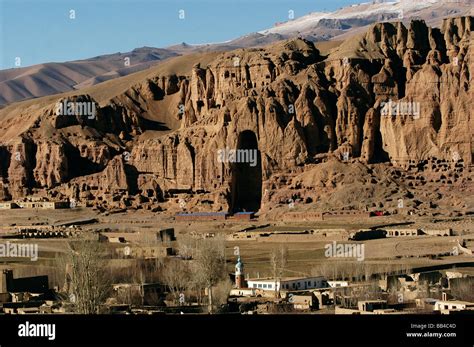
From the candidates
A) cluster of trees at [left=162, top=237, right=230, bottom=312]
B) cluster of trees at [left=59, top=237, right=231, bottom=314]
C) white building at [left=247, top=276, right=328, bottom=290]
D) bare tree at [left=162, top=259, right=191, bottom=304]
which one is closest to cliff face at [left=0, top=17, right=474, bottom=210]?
cluster of trees at [left=59, top=237, right=231, bottom=314]

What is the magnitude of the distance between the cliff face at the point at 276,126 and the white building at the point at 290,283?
194ft

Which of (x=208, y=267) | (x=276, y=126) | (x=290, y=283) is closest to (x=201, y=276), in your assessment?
(x=208, y=267)

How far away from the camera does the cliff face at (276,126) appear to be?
120 meters

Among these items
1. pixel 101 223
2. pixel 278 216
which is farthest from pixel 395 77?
pixel 101 223

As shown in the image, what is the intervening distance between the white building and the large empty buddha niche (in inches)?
2518

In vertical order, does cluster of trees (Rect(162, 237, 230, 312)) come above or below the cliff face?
below

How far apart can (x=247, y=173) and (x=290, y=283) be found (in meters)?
70.0

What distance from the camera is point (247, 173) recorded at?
126938mm

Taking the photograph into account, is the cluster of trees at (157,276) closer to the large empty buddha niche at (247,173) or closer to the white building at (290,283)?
the white building at (290,283)

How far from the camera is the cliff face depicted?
11994 cm

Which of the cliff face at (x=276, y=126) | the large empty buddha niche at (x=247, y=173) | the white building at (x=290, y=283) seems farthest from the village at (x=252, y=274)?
the large empty buddha niche at (x=247, y=173)

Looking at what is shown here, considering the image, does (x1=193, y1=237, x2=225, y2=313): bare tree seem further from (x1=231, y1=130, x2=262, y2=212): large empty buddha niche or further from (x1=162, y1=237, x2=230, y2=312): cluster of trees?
(x1=231, y1=130, x2=262, y2=212): large empty buddha niche

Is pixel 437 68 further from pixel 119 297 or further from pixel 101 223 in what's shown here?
pixel 119 297

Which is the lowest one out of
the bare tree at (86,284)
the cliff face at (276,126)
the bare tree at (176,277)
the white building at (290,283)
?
the white building at (290,283)
